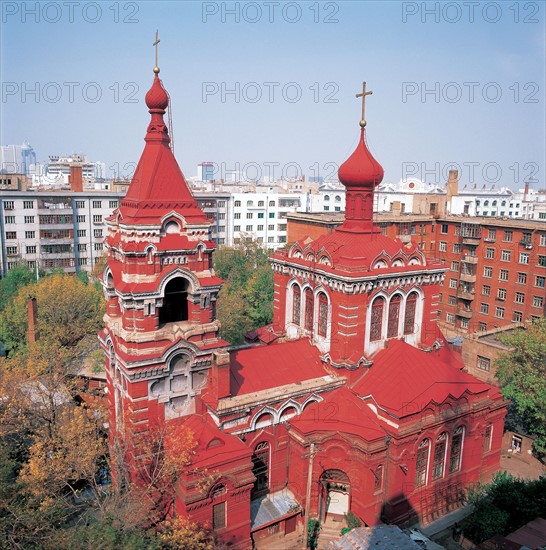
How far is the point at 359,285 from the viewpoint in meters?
25.2

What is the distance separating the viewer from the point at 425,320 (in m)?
28.4

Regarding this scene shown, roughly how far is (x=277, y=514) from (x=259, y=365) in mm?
6889

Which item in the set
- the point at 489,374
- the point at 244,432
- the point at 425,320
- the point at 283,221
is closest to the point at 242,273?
the point at 283,221

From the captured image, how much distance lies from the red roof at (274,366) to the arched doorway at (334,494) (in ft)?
15.5

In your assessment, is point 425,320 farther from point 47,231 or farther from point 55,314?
point 47,231

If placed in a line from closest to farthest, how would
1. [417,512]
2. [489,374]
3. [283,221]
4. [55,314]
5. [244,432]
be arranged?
[244,432], [417,512], [489,374], [55,314], [283,221]

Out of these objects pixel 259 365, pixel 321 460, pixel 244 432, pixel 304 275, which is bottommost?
pixel 321 460

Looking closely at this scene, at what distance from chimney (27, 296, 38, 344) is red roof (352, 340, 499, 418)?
29796 mm

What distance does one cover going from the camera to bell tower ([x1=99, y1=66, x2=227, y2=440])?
21297 millimetres

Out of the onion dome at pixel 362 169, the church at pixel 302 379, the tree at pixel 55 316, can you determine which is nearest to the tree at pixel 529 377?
the church at pixel 302 379

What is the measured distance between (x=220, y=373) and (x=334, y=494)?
904 centimetres

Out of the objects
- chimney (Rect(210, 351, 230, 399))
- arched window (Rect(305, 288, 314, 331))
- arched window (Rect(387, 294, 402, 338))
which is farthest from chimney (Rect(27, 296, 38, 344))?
arched window (Rect(387, 294, 402, 338))

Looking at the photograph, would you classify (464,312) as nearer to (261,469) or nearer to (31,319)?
(261,469)

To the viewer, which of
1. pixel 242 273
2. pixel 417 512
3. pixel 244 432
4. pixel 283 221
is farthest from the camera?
pixel 283 221
